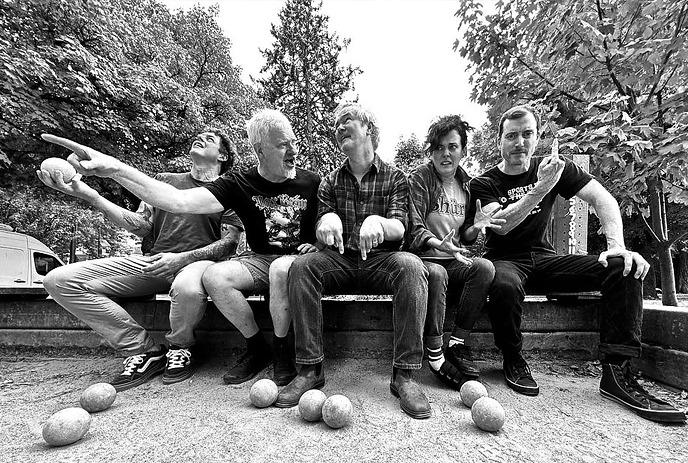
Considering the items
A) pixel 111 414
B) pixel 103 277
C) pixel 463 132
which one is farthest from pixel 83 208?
pixel 463 132

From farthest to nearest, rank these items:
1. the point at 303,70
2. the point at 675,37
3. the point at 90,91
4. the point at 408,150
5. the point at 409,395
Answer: the point at 408,150
the point at 303,70
the point at 90,91
the point at 675,37
the point at 409,395

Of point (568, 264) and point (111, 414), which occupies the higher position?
point (568, 264)

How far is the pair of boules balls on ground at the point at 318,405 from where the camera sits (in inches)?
66.7

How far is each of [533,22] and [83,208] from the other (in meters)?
10.5

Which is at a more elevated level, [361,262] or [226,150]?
[226,150]

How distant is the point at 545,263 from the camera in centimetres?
246

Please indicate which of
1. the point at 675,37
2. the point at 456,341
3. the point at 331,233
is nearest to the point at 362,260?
the point at 331,233

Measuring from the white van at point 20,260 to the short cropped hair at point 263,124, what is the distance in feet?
32.2

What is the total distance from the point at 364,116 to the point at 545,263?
4.89ft

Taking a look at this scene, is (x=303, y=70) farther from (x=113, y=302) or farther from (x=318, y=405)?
(x=318, y=405)

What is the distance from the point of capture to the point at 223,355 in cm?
265

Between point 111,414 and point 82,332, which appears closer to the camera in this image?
point 111,414

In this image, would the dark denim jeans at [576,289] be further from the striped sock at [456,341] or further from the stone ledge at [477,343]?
the stone ledge at [477,343]

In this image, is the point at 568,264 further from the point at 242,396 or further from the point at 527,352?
the point at 242,396
